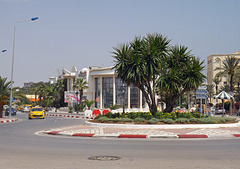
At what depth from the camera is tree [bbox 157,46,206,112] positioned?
1009 inches

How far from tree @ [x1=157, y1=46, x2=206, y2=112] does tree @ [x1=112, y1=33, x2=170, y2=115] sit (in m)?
0.67

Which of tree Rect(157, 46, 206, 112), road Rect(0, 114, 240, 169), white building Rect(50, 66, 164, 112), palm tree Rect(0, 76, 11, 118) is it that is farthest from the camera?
white building Rect(50, 66, 164, 112)

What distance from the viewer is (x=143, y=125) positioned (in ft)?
71.3

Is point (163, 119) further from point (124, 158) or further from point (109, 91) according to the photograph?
point (109, 91)

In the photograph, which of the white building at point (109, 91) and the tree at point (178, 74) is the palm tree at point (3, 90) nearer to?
the tree at point (178, 74)

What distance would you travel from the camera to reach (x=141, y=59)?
26.3 metres

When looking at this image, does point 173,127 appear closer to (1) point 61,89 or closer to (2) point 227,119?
(2) point 227,119

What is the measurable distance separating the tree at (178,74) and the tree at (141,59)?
0.67 metres

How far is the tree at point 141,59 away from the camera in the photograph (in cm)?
2583

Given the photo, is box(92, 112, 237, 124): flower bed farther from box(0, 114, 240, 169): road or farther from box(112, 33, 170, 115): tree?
box(0, 114, 240, 169): road

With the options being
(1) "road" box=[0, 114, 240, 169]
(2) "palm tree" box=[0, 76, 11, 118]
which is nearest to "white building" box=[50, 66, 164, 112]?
(2) "palm tree" box=[0, 76, 11, 118]

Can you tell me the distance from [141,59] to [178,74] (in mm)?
3011

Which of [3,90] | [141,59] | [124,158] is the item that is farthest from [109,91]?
[124,158]

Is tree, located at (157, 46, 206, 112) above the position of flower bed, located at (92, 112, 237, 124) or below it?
above
